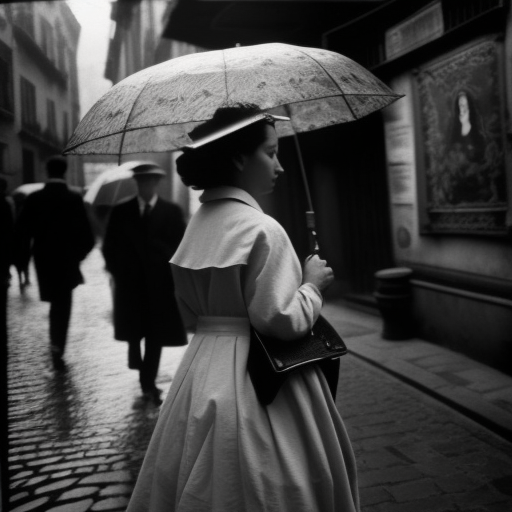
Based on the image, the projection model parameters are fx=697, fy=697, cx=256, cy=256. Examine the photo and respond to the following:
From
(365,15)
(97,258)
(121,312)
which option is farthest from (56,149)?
(97,258)

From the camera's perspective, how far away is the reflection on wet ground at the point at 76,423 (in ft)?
13.0

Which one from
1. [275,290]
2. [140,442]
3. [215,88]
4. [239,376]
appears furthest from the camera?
[140,442]

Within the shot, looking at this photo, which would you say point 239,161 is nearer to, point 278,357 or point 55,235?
point 278,357

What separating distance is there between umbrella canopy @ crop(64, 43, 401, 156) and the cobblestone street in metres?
2.11

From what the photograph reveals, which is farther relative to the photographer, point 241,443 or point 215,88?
point 215,88

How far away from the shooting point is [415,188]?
789cm

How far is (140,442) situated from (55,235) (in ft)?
9.76

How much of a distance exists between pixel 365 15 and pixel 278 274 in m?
7.01

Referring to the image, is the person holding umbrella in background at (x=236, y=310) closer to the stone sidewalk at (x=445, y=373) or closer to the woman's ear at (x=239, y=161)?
the woman's ear at (x=239, y=161)

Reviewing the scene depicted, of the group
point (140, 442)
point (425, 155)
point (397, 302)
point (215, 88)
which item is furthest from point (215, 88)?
point (397, 302)

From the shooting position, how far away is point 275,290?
2070 mm

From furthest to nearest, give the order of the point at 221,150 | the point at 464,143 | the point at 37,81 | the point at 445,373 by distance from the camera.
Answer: the point at 37,81, the point at 464,143, the point at 445,373, the point at 221,150

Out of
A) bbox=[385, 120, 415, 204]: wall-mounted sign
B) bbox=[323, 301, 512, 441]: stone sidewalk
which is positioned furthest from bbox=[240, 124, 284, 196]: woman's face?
bbox=[385, 120, 415, 204]: wall-mounted sign

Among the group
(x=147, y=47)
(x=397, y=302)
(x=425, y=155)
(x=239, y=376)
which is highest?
(x=147, y=47)
